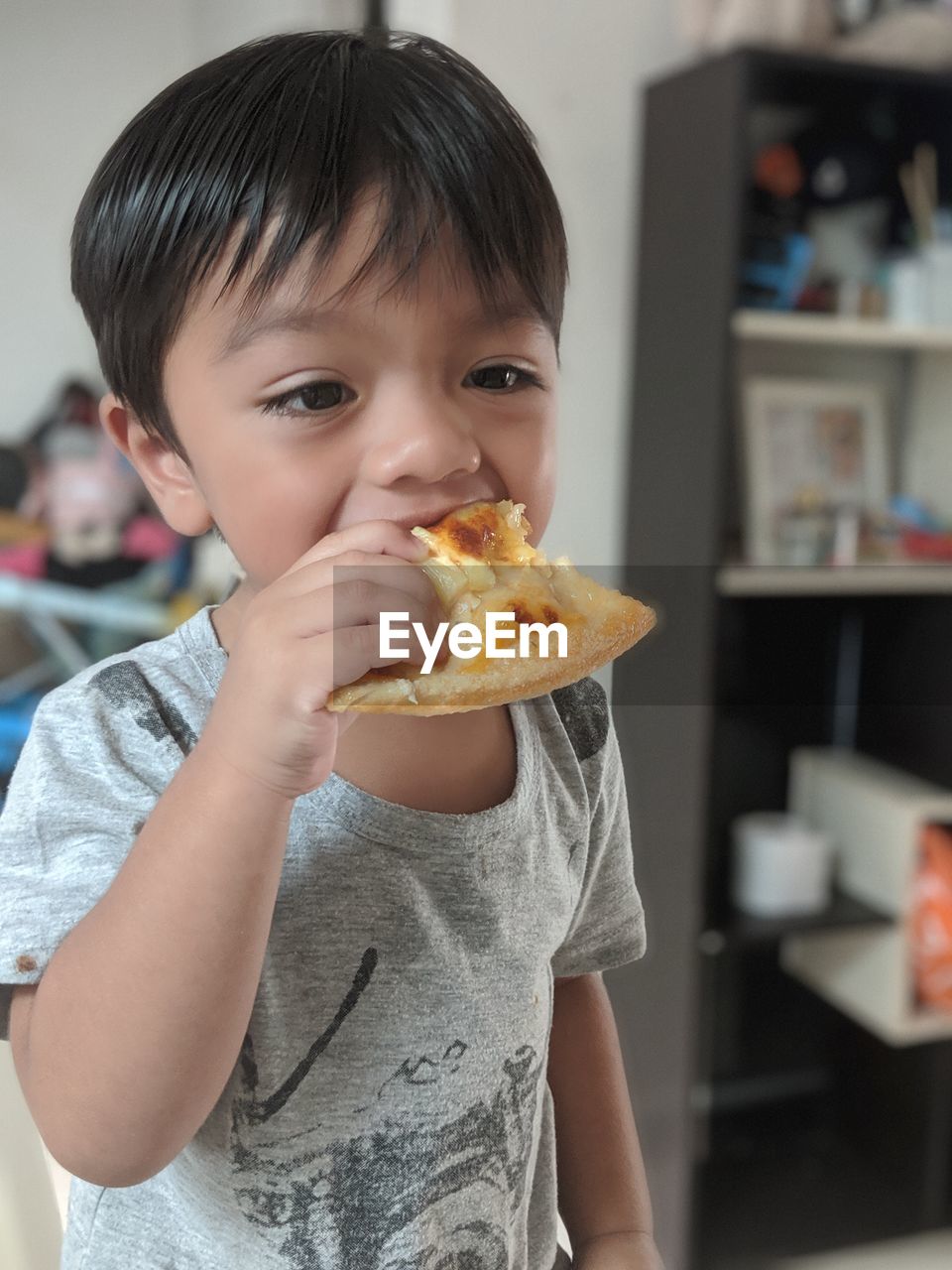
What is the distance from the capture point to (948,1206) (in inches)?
50.3

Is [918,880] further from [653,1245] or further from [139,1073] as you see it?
[139,1073]

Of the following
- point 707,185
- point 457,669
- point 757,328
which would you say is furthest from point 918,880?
point 457,669

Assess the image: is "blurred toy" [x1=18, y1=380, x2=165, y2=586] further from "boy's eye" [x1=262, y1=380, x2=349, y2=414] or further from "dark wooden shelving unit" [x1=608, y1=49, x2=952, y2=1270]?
"boy's eye" [x1=262, y1=380, x2=349, y2=414]

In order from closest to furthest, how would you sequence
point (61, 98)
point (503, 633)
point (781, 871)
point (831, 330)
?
point (503, 633) < point (61, 98) < point (831, 330) < point (781, 871)

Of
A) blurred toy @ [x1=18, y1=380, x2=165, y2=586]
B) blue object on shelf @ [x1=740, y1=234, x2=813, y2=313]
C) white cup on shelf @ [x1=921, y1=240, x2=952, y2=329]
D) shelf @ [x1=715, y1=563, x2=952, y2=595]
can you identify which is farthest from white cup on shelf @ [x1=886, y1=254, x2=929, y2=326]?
blurred toy @ [x1=18, y1=380, x2=165, y2=586]

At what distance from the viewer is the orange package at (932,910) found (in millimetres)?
1135

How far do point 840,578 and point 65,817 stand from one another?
968mm

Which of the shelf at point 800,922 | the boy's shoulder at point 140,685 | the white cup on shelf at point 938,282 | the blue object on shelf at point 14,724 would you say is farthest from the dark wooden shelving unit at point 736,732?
the boy's shoulder at point 140,685

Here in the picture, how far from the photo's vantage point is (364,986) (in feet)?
1.11

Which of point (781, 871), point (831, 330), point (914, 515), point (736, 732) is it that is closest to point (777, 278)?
point (831, 330)

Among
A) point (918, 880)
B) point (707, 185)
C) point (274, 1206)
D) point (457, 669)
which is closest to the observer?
point (457, 669)

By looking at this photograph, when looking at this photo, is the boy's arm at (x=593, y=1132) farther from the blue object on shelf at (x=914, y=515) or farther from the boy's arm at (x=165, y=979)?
the blue object on shelf at (x=914, y=515)

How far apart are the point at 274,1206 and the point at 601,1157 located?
11 cm

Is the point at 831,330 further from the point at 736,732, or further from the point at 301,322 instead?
the point at 301,322
